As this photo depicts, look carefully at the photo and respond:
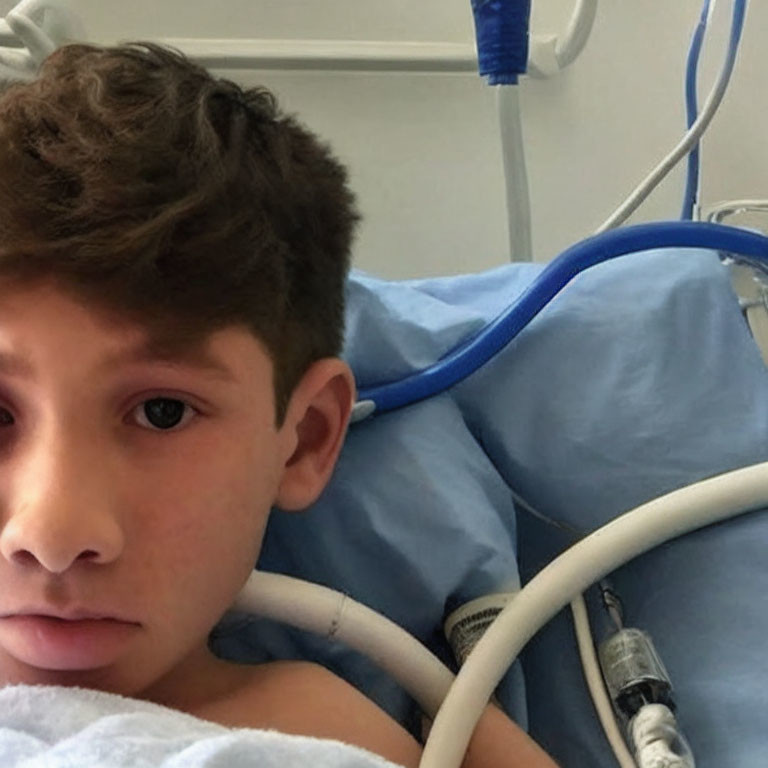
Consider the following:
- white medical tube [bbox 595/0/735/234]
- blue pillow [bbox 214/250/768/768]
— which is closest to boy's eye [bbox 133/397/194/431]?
blue pillow [bbox 214/250/768/768]

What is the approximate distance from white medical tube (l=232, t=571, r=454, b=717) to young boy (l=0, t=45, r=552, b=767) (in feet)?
0.10

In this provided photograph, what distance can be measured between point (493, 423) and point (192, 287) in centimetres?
36

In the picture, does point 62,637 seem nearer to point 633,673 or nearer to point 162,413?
point 162,413

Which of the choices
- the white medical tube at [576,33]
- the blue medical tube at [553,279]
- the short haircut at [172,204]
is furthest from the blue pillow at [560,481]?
the white medical tube at [576,33]

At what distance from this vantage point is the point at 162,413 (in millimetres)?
721

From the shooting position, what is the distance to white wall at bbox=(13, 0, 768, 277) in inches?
57.5

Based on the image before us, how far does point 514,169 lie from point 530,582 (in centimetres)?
52

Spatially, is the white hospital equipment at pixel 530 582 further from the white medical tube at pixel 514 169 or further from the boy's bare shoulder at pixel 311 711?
the white medical tube at pixel 514 169

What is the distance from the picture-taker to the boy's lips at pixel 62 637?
69 centimetres

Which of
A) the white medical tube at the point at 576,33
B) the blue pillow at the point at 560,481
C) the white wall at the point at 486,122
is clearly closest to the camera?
the blue pillow at the point at 560,481

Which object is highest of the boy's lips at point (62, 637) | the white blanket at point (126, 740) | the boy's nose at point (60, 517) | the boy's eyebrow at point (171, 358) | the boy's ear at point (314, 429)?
the boy's eyebrow at point (171, 358)

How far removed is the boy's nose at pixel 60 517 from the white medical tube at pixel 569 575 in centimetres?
25

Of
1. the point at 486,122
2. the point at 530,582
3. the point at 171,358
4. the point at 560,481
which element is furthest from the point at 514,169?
the point at 171,358

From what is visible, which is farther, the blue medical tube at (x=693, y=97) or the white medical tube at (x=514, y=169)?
the blue medical tube at (x=693, y=97)
